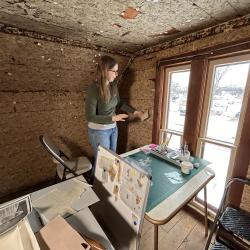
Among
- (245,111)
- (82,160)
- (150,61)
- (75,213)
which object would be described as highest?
(150,61)

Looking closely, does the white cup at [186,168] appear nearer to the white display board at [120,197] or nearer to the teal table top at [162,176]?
the teal table top at [162,176]

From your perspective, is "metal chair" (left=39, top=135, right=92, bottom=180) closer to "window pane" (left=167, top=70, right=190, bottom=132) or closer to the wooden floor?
the wooden floor

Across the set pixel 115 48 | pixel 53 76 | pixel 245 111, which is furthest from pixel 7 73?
pixel 245 111

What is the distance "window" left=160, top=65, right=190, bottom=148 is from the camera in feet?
6.15

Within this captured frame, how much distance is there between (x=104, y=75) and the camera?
1.58 meters

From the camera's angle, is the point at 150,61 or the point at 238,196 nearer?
the point at 238,196

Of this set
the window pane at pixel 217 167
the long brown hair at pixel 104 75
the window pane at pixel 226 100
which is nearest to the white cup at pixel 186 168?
the window pane at pixel 217 167

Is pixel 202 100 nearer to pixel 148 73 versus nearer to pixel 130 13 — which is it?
pixel 148 73

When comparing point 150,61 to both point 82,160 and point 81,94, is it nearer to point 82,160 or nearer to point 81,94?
point 81,94

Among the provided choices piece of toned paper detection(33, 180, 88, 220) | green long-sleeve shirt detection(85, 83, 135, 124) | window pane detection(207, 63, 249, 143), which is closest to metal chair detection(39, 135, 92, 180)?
green long-sleeve shirt detection(85, 83, 135, 124)

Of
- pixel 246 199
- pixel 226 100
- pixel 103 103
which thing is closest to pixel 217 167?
pixel 246 199

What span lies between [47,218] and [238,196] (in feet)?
5.26

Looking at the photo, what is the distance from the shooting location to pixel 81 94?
2.49m

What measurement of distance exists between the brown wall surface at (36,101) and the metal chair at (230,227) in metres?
2.11
